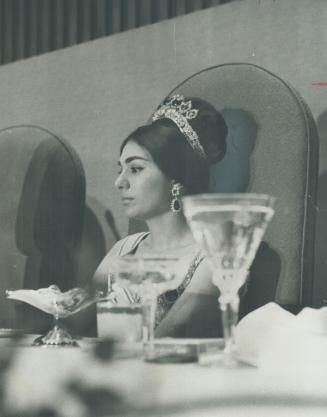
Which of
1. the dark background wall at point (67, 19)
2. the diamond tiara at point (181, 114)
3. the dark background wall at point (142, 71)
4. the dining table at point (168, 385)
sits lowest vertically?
the dining table at point (168, 385)

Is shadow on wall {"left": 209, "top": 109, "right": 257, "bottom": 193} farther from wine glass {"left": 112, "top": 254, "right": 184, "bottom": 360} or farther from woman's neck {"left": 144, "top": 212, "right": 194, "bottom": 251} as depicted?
wine glass {"left": 112, "top": 254, "right": 184, "bottom": 360}

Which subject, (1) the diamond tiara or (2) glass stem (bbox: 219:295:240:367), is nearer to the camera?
(2) glass stem (bbox: 219:295:240:367)

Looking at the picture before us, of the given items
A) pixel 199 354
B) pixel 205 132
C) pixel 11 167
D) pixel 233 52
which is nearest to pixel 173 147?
pixel 205 132

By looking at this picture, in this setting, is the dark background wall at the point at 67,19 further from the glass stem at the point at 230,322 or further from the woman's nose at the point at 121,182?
the glass stem at the point at 230,322

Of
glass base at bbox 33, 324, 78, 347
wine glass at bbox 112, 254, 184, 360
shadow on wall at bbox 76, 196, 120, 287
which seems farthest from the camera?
shadow on wall at bbox 76, 196, 120, 287

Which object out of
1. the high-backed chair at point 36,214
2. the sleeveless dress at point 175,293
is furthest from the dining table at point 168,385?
the high-backed chair at point 36,214

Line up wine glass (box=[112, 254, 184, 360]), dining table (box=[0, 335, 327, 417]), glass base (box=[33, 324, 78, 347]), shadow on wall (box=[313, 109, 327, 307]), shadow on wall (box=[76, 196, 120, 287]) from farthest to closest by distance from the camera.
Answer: shadow on wall (box=[76, 196, 120, 287]) → shadow on wall (box=[313, 109, 327, 307]) → glass base (box=[33, 324, 78, 347]) → wine glass (box=[112, 254, 184, 360]) → dining table (box=[0, 335, 327, 417])

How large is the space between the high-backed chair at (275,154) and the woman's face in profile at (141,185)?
86 millimetres

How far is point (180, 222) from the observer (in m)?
1.16

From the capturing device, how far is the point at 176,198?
1.18 metres

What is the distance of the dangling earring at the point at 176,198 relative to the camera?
1175 millimetres

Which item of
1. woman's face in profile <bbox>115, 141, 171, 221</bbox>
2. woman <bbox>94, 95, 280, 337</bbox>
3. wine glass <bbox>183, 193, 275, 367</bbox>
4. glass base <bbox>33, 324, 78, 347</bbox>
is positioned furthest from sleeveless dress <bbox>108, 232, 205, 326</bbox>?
wine glass <bbox>183, 193, 275, 367</bbox>

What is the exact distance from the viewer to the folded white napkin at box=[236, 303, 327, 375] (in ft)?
2.12

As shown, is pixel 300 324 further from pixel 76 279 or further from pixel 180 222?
pixel 76 279
